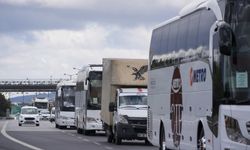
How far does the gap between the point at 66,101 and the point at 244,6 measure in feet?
138

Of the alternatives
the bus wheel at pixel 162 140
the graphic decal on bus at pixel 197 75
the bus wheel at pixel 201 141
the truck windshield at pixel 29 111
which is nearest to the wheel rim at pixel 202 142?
the bus wheel at pixel 201 141

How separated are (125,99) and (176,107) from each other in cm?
1228

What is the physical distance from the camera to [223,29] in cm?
1218

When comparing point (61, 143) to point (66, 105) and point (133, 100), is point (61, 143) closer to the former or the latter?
point (133, 100)

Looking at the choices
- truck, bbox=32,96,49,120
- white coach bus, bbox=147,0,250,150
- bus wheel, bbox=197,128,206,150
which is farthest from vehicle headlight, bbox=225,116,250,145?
truck, bbox=32,96,49,120

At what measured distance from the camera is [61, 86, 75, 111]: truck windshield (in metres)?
53.4

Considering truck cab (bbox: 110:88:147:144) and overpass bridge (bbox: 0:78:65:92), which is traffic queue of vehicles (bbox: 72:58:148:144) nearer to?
truck cab (bbox: 110:88:147:144)

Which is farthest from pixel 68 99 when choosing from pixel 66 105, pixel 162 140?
pixel 162 140

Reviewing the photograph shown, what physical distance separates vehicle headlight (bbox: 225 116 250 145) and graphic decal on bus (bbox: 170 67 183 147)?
15.6ft

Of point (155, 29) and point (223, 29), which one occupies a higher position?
point (155, 29)

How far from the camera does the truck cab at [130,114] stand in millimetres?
29344

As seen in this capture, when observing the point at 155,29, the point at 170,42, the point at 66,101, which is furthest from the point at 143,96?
the point at 66,101

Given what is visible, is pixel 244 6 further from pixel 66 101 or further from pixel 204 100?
pixel 66 101

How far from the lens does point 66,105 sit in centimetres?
5347
